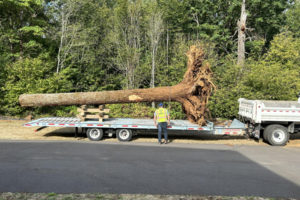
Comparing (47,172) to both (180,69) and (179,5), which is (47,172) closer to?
(180,69)

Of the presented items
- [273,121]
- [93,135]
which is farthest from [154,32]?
[273,121]

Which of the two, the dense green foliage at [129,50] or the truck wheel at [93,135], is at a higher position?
the dense green foliage at [129,50]

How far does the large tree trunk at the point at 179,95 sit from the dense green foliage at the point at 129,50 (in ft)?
12.8

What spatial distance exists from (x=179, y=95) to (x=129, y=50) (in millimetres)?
10844

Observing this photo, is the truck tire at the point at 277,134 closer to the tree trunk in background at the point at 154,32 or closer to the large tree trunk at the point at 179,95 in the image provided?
the large tree trunk at the point at 179,95

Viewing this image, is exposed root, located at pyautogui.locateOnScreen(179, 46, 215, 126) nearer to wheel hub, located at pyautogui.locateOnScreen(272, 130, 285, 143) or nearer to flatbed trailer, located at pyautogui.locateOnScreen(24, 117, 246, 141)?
flatbed trailer, located at pyautogui.locateOnScreen(24, 117, 246, 141)

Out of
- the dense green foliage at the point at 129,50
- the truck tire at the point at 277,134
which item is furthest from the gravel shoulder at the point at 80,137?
the dense green foliage at the point at 129,50

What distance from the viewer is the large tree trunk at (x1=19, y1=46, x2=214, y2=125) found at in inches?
432

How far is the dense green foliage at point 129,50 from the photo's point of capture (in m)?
15.6

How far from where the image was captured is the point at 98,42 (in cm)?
2389

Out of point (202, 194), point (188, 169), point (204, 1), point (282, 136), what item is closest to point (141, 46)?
point (204, 1)

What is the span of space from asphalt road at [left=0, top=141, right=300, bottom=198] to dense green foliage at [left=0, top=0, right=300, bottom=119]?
6.90 metres

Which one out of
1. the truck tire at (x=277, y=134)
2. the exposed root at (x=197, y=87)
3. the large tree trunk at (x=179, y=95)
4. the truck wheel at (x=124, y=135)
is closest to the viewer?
the truck tire at (x=277, y=134)

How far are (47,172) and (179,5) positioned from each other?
2325 centimetres
